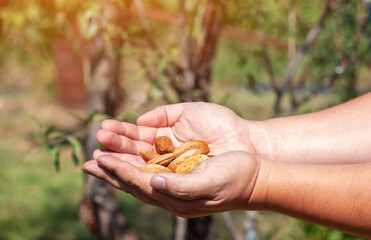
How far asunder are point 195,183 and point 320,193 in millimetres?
381

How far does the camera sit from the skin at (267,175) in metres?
1.08

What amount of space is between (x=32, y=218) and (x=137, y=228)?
1.12 m

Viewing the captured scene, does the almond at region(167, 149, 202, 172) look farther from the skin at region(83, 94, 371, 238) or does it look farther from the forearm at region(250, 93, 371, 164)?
the forearm at region(250, 93, 371, 164)

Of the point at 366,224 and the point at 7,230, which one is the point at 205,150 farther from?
the point at 7,230

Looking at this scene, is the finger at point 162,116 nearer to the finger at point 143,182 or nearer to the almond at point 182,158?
the almond at point 182,158

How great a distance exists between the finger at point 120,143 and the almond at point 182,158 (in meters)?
0.17

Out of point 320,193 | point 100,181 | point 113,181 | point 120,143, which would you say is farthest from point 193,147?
point 100,181

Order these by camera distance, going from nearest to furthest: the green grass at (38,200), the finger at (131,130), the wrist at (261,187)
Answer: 1. the wrist at (261,187)
2. the finger at (131,130)
3. the green grass at (38,200)

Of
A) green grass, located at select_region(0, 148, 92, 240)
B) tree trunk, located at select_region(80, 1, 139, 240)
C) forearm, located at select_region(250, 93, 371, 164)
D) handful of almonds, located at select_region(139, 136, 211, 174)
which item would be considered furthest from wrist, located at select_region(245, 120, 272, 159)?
green grass, located at select_region(0, 148, 92, 240)

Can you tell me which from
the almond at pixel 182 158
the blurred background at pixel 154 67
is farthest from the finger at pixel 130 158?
the blurred background at pixel 154 67

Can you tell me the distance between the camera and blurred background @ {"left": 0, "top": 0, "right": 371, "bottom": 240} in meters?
1.98

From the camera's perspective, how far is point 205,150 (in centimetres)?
147

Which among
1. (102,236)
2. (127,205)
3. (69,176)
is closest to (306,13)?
(102,236)

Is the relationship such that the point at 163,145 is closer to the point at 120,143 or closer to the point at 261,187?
the point at 120,143
